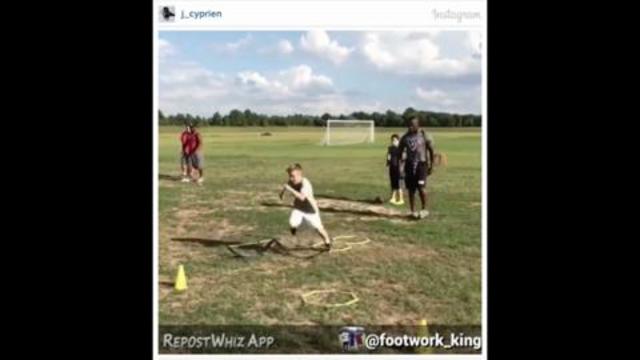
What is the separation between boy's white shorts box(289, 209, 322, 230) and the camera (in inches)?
258

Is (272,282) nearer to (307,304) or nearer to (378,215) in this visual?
(307,304)

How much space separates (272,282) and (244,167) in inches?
53.8

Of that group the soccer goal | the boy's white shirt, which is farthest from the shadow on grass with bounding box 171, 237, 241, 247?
the soccer goal

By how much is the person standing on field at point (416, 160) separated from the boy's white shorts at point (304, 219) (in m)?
0.83

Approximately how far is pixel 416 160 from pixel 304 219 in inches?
43.0

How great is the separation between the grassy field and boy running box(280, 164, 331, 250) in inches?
3.9

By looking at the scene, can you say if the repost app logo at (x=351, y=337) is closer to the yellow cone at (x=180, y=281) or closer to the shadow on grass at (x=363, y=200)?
the yellow cone at (x=180, y=281)

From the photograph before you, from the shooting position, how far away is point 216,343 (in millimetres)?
5930

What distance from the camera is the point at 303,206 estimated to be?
6586 mm

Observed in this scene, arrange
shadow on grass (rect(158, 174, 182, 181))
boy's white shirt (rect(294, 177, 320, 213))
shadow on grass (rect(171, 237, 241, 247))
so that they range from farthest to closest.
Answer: boy's white shirt (rect(294, 177, 320, 213)), shadow on grass (rect(171, 237, 241, 247)), shadow on grass (rect(158, 174, 182, 181))

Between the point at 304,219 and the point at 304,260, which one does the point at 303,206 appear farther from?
the point at 304,260

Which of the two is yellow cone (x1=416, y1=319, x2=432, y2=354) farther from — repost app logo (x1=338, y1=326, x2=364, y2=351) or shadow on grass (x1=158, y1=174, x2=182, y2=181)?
shadow on grass (x1=158, y1=174, x2=182, y2=181)

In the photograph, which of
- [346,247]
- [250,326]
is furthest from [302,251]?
[250,326]

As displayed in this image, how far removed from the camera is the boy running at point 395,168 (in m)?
6.82
